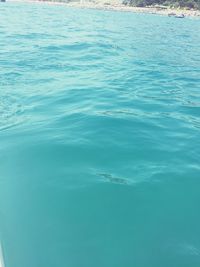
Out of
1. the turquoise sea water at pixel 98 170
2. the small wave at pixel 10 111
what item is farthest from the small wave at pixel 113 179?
the small wave at pixel 10 111

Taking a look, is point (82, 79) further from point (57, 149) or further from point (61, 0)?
point (61, 0)

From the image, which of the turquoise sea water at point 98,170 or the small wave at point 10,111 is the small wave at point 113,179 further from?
the small wave at point 10,111


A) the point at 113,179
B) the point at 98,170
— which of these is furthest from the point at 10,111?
the point at 113,179

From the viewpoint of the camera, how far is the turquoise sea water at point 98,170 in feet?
12.0

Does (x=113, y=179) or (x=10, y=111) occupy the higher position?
(x=10, y=111)

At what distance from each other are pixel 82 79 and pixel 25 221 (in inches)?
251

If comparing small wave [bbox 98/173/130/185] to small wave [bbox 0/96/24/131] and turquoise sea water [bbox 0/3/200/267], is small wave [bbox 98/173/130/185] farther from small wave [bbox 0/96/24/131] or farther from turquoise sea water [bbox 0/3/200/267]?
small wave [bbox 0/96/24/131]

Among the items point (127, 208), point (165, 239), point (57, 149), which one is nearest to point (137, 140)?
point (57, 149)

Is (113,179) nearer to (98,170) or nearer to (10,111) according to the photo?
(98,170)

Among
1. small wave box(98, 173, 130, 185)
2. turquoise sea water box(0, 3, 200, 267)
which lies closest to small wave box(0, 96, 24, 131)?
turquoise sea water box(0, 3, 200, 267)

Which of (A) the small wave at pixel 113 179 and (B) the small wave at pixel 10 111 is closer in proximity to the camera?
(A) the small wave at pixel 113 179

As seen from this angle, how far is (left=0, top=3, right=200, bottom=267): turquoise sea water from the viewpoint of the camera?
12.0ft

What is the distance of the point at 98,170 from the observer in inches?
197

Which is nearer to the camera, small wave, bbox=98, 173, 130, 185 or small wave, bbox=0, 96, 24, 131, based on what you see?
small wave, bbox=98, 173, 130, 185
